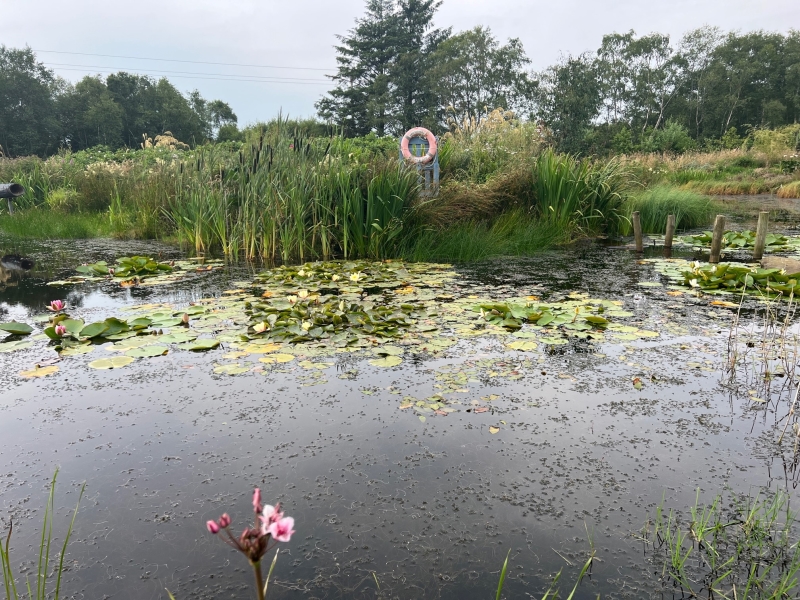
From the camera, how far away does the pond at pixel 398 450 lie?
143 centimetres

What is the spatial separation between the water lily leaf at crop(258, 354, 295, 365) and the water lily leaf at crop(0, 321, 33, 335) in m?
1.63

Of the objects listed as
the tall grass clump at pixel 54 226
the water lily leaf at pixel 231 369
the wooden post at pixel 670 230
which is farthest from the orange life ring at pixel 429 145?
the water lily leaf at pixel 231 369

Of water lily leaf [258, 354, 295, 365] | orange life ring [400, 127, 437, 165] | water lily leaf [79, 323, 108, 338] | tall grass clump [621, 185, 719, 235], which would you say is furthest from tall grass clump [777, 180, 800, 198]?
water lily leaf [79, 323, 108, 338]

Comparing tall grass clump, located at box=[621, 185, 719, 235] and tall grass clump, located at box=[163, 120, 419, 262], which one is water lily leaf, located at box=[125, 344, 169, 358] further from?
tall grass clump, located at box=[621, 185, 719, 235]

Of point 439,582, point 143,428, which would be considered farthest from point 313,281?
point 439,582

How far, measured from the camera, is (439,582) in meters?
1.37

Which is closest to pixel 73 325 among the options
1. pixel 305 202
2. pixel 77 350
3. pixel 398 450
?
pixel 77 350

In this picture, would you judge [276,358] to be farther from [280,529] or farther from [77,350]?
[280,529]

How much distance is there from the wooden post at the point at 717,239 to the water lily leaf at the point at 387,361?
15.0 feet

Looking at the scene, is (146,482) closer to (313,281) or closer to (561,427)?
(561,427)

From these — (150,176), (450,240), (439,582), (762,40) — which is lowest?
(439,582)

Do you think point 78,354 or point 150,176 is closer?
point 78,354

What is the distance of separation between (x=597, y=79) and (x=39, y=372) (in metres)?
38.8

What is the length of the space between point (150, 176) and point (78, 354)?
19.9 feet
